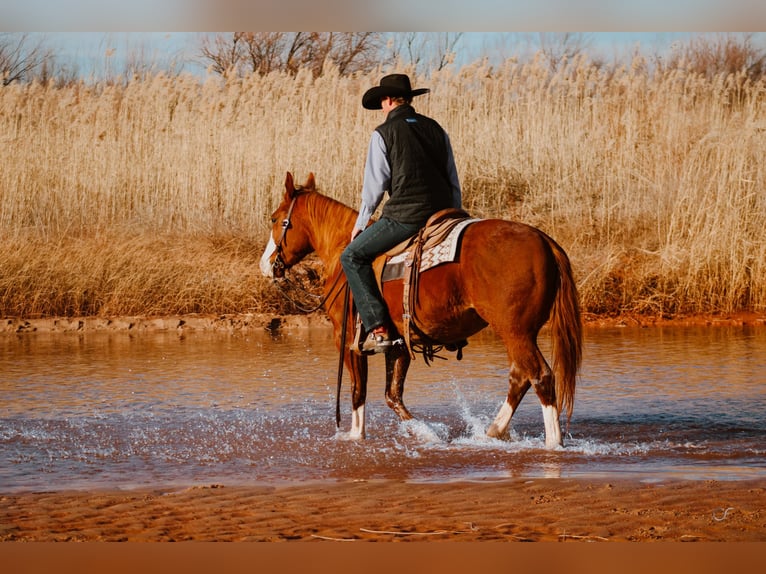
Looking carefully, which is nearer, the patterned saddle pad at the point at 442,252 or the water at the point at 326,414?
the water at the point at 326,414

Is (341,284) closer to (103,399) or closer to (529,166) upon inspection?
(103,399)

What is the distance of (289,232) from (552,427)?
2.08 m

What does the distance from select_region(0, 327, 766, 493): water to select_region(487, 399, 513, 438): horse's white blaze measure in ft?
0.19

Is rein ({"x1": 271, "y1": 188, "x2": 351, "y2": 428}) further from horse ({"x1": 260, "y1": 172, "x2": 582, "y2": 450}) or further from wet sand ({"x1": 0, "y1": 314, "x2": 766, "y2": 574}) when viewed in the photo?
wet sand ({"x1": 0, "y1": 314, "x2": 766, "y2": 574})

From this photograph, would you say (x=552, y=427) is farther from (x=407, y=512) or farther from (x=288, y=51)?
(x=288, y=51)

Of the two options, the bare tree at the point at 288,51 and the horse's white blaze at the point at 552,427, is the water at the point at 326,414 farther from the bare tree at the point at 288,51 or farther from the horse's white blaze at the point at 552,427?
the bare tree at the point at 288,51

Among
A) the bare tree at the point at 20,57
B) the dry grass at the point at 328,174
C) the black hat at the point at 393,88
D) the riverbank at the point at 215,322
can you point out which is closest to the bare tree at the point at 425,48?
the dry grass at the point at 328,174

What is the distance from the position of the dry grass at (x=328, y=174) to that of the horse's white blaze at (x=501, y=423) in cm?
486

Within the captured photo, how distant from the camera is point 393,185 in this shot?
6.06 m

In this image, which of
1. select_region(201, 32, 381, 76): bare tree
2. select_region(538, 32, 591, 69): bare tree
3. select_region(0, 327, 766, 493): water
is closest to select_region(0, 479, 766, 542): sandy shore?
select_region(0, 327, 766, 493): water

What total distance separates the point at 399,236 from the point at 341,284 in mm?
536

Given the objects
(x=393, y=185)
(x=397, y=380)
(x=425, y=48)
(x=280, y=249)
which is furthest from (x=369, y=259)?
(x=425, y=48)

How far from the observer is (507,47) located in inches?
471

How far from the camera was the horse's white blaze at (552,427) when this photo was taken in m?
5.79
